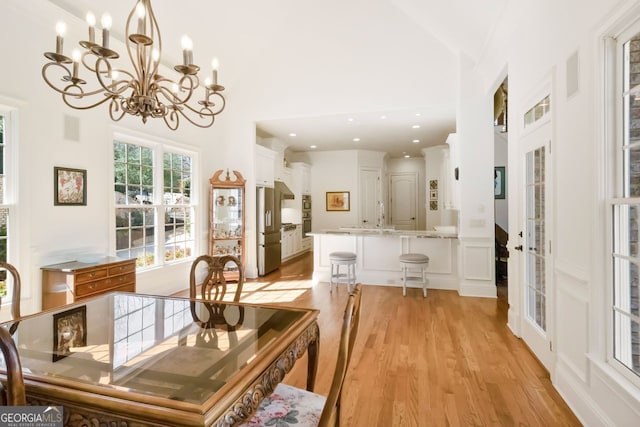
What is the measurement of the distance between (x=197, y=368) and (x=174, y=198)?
4.34 m

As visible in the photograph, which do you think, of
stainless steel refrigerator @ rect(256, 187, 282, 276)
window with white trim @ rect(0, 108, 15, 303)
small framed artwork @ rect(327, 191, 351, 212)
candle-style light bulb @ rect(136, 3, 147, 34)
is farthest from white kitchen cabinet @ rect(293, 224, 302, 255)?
candle-style light bulb @ rect(136, 3, 147, 34)

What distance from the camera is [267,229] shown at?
247 inches

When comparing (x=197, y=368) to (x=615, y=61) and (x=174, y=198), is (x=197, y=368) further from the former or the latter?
(x=174, y=198)

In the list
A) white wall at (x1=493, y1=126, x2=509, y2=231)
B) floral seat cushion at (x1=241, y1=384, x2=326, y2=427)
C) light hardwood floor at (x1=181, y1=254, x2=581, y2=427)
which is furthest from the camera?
white wall at (x1=493, y1=126, x2=509, y2=231)

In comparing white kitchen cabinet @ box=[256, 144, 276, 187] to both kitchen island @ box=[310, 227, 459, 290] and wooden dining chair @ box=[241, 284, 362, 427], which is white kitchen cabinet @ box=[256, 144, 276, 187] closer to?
kitchen island @ box=[310, 227, 459, 290]

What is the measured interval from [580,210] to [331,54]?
4483mm

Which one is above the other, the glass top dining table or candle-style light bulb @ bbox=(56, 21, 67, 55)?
candle-style light bulb @ bbox=(56, 21, 67, 55)

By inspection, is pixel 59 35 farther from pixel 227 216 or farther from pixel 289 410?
pixel 227 216

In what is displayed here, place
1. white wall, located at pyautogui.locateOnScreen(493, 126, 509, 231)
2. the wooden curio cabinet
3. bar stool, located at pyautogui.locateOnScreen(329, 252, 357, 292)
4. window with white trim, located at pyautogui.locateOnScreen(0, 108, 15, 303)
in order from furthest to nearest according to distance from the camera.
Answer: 1. white wall, located at pyautogui.locateOnScreen(493, 126, 509, 231)
2. the wooden curio cabinet
3. bar stool, located at pyautogui.locateOnScreen(329, 252, 357, 292)
4. window with white trim, located at pyautogui.locateOnScreen(0, 108, 15, 303)

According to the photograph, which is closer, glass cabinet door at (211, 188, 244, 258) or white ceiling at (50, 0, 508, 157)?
white ceiling at (50, 0, 508, 157)

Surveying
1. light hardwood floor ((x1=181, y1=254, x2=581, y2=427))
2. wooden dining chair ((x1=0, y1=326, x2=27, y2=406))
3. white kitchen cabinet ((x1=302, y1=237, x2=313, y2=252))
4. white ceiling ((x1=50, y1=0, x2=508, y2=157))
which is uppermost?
white ceiling ((x1=50, y1=0, x2=508, y2=157))

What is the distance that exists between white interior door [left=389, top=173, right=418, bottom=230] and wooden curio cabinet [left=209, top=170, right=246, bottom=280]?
17.9ft

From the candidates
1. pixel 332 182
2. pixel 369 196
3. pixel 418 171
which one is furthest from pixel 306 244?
pixel 418 171

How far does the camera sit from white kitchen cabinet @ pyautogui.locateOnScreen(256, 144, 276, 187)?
20.3ft
